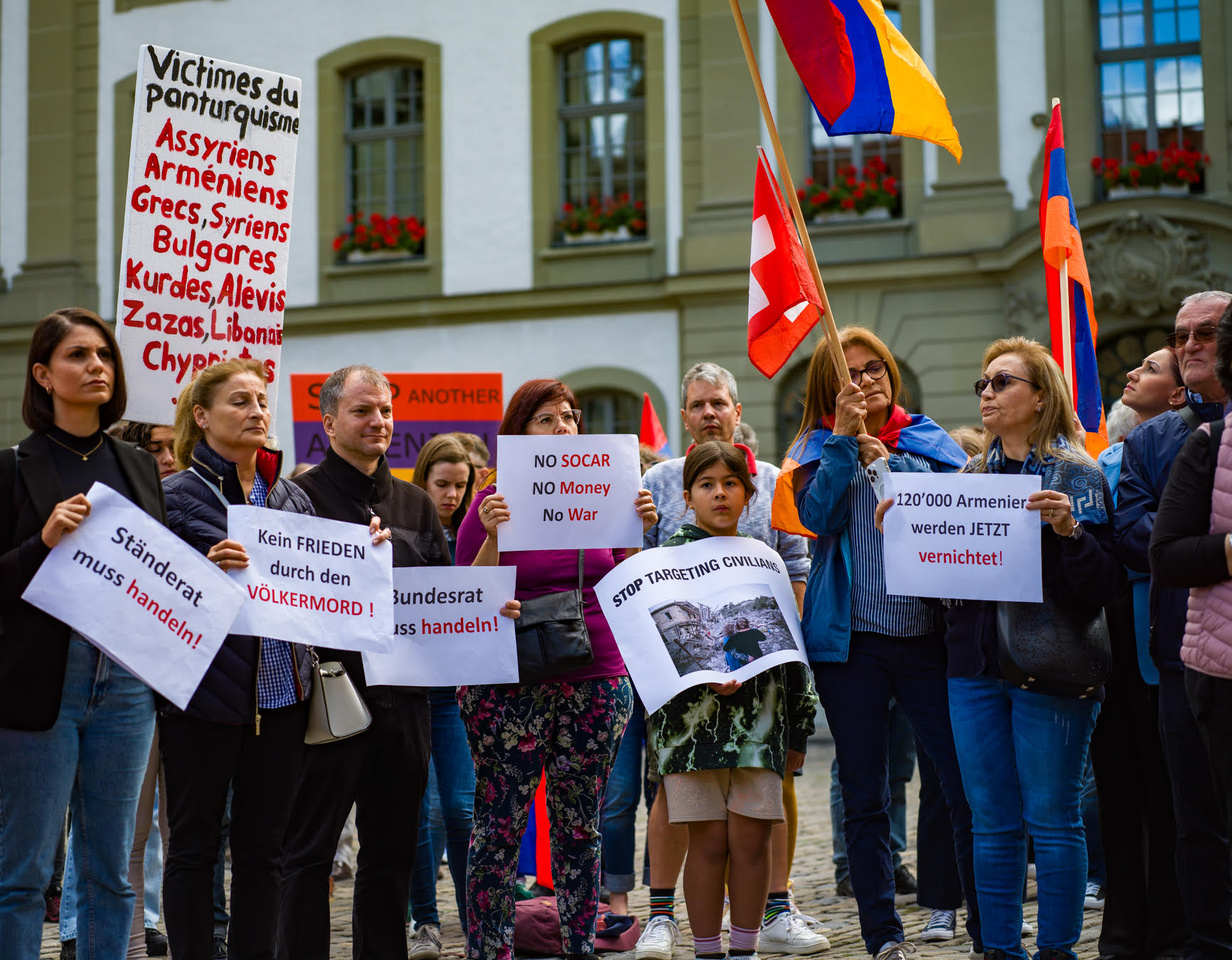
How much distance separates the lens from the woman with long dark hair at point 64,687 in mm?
3916

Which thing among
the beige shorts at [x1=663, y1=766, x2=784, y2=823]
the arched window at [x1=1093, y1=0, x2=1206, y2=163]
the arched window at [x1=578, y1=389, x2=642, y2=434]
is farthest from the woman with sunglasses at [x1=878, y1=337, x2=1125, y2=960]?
the arched window at [x1=578, y1=389, x2=642, y2=434]

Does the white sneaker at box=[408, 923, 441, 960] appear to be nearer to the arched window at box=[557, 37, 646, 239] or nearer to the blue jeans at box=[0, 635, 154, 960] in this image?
the blue jeans at box=[0, 635, 154, 960]

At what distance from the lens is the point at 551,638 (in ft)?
16.3

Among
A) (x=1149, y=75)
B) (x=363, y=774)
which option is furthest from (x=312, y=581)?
(x=1149, y=75)

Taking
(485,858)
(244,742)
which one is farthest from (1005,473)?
(244,742)

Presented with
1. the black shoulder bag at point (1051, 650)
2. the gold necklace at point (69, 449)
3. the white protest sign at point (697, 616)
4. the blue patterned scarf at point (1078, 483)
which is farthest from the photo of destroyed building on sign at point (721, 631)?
the gold necklace at point (69, 449)

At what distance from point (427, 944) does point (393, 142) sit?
49.1 ft

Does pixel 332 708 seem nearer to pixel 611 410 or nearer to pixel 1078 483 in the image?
pixel 1078 483

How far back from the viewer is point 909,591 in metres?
4.72

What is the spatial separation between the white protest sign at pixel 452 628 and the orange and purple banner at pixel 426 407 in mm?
4156

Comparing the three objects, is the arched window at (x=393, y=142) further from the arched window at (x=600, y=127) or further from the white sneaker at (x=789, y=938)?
the white sneaker at (x=789, y=938)

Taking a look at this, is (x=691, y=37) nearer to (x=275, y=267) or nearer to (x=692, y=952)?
(x=275, y=267)

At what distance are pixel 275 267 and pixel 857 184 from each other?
11.8 m

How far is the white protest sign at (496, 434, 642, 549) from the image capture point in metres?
4.99
